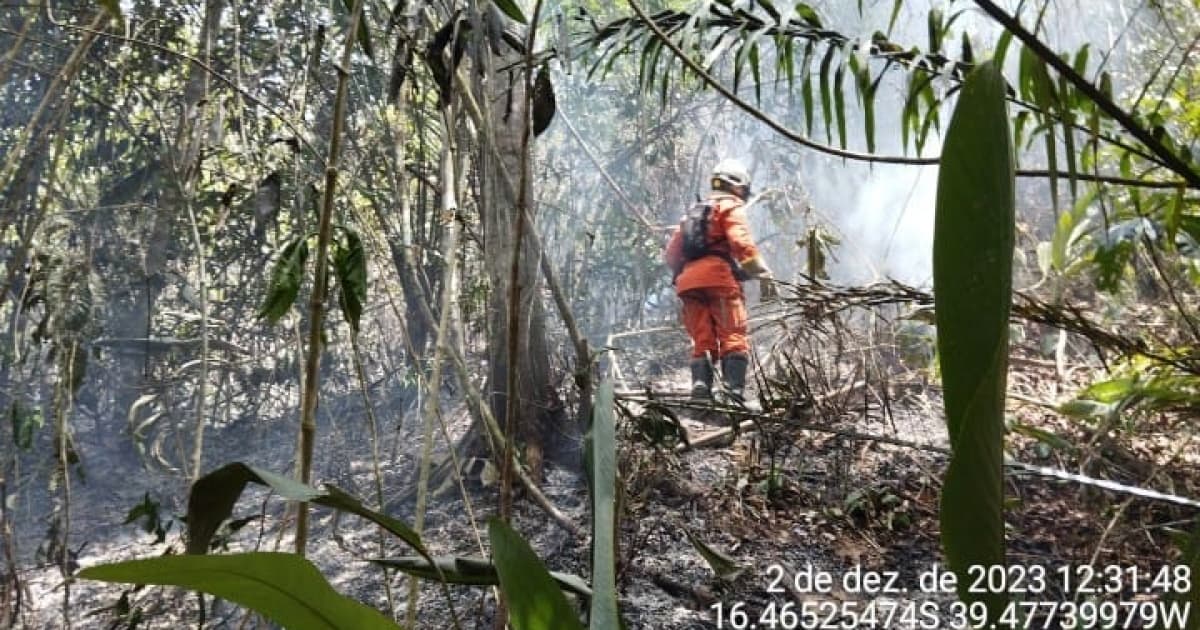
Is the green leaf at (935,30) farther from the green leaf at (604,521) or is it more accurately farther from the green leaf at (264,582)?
the green leaf at (264,582)

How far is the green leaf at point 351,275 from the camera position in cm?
72

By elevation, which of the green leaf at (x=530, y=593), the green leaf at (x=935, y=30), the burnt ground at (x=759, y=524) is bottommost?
the burnt ground at (x=759, y=524)

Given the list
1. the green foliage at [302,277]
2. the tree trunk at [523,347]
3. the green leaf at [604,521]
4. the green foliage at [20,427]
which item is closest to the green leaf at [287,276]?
the green foliage at [302,277]

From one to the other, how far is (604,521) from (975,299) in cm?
20

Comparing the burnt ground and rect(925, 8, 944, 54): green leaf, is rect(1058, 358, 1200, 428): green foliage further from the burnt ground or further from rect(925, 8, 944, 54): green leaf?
rect(925, 8, 944, 54): green leaf

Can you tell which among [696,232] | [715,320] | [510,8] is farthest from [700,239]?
[510,8]

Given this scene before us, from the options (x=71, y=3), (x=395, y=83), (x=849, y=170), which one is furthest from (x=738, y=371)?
(x=849, y=170)

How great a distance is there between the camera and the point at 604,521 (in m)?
0.35

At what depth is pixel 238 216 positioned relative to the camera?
7.11 ft

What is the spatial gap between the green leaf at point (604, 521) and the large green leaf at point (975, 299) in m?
0.15

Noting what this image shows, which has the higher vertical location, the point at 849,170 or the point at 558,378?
the point at 849,170

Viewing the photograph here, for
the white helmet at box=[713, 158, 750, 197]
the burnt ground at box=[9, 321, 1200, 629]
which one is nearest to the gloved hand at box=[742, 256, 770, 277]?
the white helmet at box=[713, 158, 750, 197]

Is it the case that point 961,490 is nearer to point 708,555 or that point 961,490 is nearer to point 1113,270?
point 708,555

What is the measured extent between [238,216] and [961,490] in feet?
7.49
